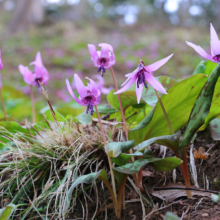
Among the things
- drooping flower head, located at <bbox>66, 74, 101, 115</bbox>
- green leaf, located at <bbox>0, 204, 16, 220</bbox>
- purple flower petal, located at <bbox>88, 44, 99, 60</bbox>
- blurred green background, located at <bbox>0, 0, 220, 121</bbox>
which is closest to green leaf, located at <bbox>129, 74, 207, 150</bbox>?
drooping flower head, located at <bbox>66, 74, 101, 115</bbox>

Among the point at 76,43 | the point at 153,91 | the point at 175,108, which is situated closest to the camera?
the point at 175,108

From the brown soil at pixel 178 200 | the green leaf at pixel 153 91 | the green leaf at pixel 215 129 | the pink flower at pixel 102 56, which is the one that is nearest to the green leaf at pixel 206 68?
the green leaf at pixel 153 91

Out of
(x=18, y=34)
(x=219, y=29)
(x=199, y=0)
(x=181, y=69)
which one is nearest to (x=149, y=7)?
(x=199, y=0)

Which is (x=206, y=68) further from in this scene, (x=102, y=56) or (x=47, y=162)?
(x=47, y=162)

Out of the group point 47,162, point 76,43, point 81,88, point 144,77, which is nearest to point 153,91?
point 144,77

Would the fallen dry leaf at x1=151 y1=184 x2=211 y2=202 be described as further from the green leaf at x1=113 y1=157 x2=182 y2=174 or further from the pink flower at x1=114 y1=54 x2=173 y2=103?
the pink flower at x1=114 y1=54 x2=173 y2=103

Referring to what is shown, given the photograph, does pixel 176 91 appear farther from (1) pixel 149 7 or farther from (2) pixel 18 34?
(1) pixel 149 7

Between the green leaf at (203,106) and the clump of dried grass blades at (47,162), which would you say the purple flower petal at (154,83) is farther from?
the clump of dried grass blades at (47,162)
